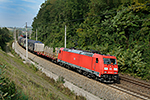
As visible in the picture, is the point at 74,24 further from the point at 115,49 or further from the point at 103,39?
the point at 115,49

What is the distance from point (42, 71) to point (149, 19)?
59.5 feet

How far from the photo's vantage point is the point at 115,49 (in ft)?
73.7

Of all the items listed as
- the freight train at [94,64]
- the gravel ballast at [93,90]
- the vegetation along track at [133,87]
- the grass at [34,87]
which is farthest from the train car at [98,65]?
the grass at [34,87]

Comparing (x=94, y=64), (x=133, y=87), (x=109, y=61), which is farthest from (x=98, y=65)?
(x=133, y=87)

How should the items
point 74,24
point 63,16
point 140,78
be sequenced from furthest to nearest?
1. point 63,16
2. point 74,24
3. point 140,78

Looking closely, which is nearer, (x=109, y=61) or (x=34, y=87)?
(x=34, y=87)

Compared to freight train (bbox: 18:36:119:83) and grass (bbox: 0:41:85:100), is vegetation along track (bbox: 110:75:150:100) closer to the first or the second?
freight train (bbox: 18:36:119:83)

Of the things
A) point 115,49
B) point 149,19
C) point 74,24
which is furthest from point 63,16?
point 149,19

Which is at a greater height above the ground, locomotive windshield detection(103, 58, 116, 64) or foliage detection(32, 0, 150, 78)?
foliage detection(32, 0, 150, 78)

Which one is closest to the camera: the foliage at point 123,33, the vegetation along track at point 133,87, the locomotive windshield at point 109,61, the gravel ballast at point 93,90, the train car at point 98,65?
the gravel ballast at point 93,90

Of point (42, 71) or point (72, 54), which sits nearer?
point (72, 54)

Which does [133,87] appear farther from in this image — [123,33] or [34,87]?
[123,33]

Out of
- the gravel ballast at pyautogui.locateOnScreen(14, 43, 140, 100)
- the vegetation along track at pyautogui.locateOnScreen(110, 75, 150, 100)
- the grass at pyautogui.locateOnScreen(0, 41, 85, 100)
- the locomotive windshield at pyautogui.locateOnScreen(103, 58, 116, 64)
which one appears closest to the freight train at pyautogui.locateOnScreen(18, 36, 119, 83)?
the locomotive windshield at pyautogui.locateOnScreen(103, 58, 116, 64)

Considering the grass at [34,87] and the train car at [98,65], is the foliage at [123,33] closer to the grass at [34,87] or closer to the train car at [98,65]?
the train car at [98,65]
